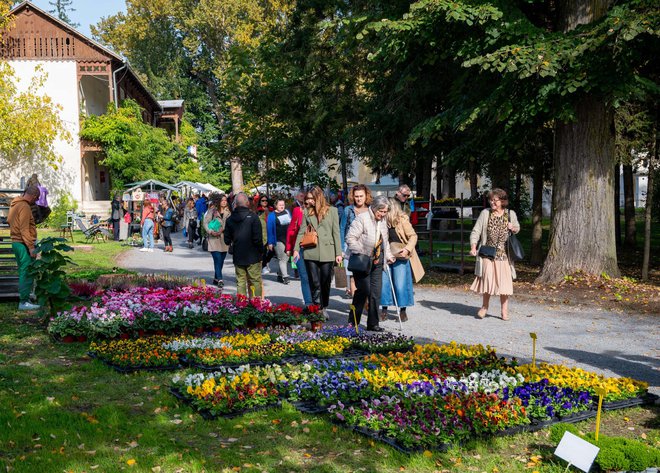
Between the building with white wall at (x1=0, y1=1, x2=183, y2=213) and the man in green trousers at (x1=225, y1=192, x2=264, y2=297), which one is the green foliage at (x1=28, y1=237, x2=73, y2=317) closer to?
the man in green trousers at (x1=225, y1=192, x2=264, y2=297)

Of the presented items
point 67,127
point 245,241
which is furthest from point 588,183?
point 67,127

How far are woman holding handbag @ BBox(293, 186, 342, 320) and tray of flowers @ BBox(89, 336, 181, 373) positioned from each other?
8.75 feet

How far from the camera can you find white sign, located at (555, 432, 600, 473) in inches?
172

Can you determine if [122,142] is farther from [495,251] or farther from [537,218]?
[495,251]

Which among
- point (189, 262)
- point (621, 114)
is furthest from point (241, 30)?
point (621, 114)

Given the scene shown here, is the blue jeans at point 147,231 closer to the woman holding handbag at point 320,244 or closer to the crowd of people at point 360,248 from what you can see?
the crowd of people at point 360,248

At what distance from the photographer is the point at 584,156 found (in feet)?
45.3

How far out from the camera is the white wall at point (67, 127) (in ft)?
125

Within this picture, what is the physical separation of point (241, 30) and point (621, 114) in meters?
36.5

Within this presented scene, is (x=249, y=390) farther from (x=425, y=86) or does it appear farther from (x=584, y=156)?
(x=425, y=86)

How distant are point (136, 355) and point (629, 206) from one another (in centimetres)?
2168

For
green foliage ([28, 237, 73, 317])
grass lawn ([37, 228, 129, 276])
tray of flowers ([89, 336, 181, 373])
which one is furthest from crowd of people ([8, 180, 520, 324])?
grass lawn ([37, 228, 129, 276])

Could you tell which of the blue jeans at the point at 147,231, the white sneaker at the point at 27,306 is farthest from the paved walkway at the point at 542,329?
the blue jeans at the point at 147,231

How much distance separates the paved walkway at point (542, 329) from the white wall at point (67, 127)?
26966 mm
